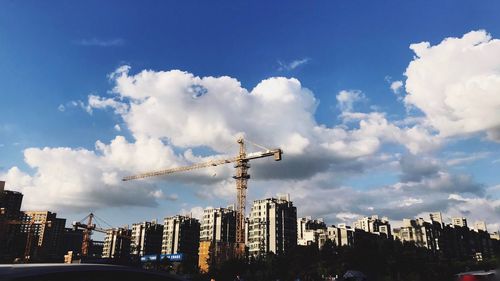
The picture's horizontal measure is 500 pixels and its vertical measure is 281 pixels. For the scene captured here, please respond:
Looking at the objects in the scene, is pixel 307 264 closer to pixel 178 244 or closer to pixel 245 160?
pixel 245 160

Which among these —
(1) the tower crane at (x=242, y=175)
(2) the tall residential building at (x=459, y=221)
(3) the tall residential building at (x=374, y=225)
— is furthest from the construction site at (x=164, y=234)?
(2) the tall residential building at (x=459, y=221)

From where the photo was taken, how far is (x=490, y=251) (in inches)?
6142

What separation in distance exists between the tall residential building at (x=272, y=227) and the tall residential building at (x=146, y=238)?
4753 cm

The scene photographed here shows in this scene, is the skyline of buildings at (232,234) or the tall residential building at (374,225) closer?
the skyline of buildings at (232,234)

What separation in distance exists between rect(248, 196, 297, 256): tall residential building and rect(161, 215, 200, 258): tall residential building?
28.9 metres

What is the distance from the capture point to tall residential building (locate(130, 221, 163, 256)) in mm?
158750

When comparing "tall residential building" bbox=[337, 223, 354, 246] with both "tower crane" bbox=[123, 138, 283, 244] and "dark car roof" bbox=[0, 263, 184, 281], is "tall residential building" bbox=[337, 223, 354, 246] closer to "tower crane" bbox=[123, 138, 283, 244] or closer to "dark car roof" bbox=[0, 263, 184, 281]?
"tower crane" bbox=[123, 138, 283, 244]

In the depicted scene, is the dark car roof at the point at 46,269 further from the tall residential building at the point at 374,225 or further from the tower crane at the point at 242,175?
the tall residential building at the point at 374,225

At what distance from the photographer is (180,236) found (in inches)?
5802

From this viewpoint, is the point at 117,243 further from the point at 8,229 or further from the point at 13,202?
the point at 8,229

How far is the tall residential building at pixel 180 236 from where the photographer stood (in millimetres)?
146875

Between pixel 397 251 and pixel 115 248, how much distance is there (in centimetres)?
13558

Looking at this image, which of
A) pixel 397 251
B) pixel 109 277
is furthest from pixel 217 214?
pixel 109 277

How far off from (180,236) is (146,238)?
1919 cm
